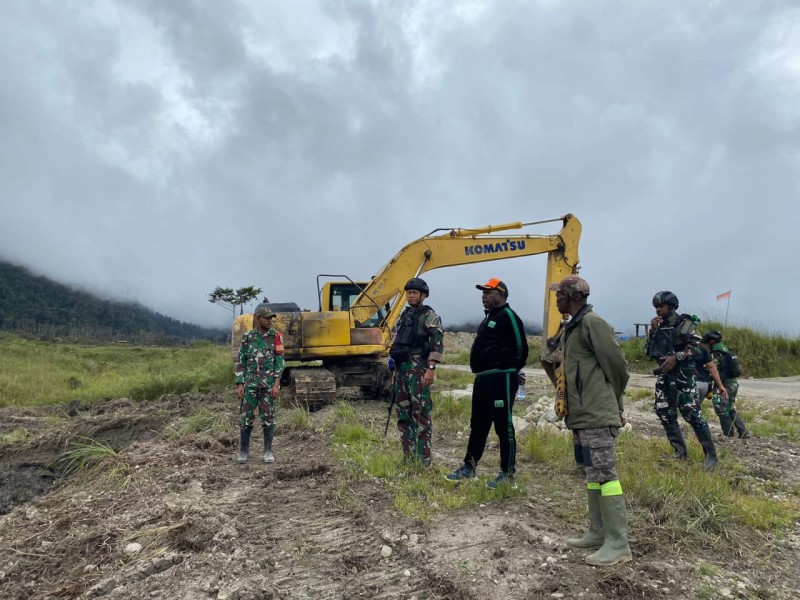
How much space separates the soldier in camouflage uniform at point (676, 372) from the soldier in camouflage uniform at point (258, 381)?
3.98 metres

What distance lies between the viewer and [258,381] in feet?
20.2

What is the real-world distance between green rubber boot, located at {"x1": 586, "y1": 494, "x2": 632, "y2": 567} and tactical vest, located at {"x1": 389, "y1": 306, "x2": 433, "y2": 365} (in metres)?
2.30

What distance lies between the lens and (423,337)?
5348mm

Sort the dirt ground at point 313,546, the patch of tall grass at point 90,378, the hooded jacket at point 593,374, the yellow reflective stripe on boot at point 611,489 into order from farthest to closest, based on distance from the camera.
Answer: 1. the patch of tall grass at point 90,378
2. the hooded jacket at point 593,374
3. the yellow reflective stripe on boot at point 611,489
4. the dirt ground at point 313,546

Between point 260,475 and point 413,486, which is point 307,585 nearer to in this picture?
point 413,486

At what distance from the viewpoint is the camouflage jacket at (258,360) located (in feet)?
20.3

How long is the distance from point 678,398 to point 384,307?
21.2 feet

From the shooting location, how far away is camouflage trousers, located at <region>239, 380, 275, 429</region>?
6109 millimetres

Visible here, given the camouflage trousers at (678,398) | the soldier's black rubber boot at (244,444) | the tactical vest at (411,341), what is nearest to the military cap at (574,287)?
the tactical vest at (411,341)

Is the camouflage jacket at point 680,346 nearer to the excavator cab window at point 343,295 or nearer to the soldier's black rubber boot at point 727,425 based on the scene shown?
the soldier's black rubber boot at point 727,425

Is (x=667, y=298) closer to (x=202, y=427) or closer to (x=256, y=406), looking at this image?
(x=256, y=406)

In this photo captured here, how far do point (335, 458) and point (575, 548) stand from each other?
9.66 ft

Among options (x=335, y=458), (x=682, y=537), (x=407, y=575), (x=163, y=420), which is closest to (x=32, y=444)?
(x=163, y=420)

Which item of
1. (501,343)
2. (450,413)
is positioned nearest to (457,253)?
(450,413)
